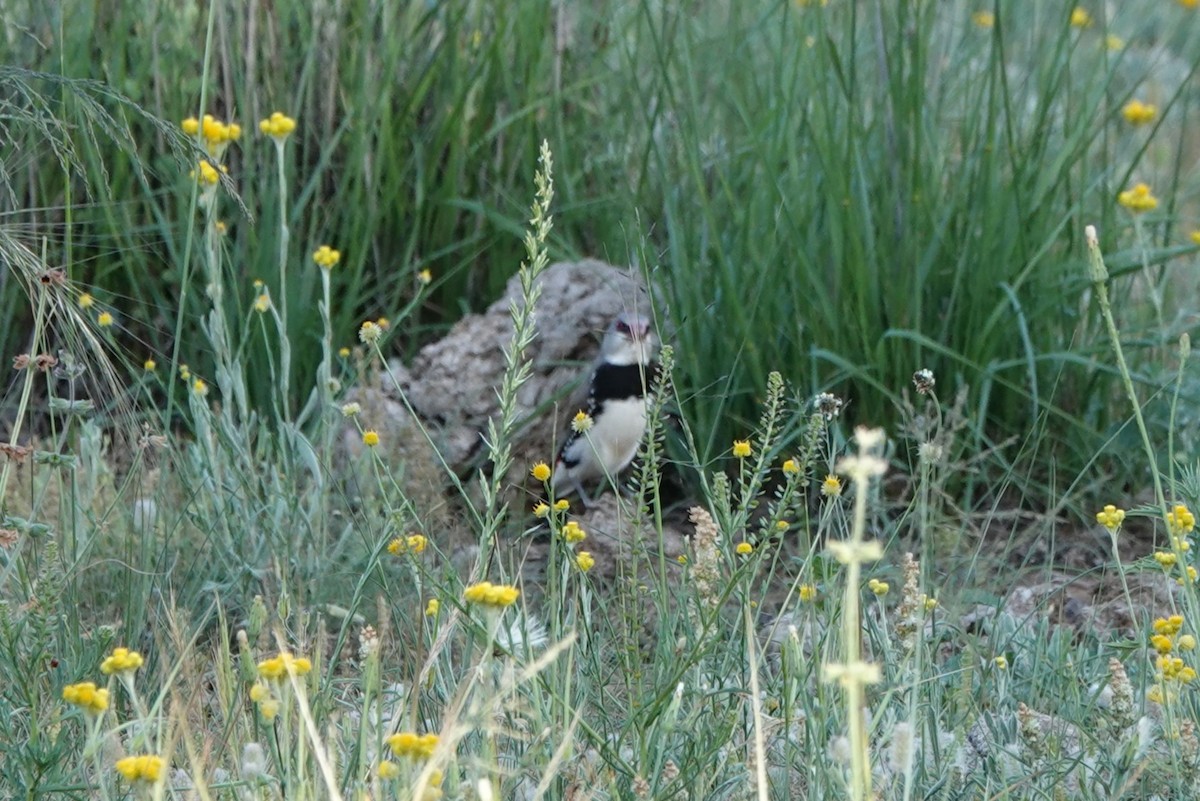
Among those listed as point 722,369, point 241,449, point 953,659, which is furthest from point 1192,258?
point 241,449

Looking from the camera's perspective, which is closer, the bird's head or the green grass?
the green grass

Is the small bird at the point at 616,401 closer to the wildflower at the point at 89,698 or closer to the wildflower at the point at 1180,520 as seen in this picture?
the wildflower at the point at 1180,520

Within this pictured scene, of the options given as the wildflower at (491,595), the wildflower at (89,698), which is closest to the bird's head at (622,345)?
the wildflower at (491,595)

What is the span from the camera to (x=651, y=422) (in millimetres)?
1991

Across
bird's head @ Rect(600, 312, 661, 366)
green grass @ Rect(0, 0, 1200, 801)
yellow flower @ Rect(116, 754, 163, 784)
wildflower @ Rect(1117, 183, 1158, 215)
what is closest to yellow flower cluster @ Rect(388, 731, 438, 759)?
green grass @ Rect(0, 0, 1200, 801)

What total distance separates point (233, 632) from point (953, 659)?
1200mm

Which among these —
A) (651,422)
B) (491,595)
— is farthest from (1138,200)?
(491,595)

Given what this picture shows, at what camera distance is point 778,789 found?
6.57ft

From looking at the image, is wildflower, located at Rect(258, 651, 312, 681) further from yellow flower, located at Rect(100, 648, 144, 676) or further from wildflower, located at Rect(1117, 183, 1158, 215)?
wildflower, located at Rect(1117, 183, 1158, 215)

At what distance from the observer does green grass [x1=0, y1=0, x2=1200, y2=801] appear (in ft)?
6.27

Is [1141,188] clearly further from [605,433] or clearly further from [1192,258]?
[1192,258]

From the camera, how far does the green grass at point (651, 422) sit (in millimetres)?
1910

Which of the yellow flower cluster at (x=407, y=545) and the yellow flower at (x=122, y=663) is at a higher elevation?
the yellow flower at (x=122, y=663)

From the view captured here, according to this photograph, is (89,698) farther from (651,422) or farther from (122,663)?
(651,422)
